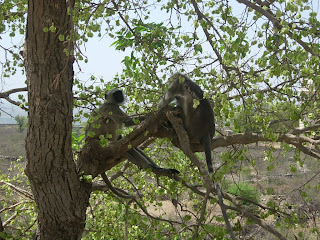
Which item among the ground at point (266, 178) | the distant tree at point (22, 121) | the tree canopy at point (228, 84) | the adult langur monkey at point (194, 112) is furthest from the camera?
the ground at point (266, 178)

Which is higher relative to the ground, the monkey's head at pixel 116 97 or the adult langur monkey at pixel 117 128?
the monkey's head at pixel 116 97

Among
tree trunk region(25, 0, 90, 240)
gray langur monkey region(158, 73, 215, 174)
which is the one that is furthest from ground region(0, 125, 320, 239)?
tree trunk region(25, 0, 90, 240)

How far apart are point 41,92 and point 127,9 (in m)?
1.03

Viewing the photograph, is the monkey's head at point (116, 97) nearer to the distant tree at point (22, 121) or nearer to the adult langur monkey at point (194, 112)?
the adult langur monkey at point (194, 112)

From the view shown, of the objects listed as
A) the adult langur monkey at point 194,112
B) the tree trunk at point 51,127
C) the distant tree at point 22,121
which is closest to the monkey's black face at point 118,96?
the adult langur monkey at point 194,112

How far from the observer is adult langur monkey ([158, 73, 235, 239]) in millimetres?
3747

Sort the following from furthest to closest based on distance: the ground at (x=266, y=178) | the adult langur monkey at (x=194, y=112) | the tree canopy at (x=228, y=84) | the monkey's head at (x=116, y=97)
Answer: the ground at (x=266, y=178) → the monkey's head at (x=116, y=97) → the adult langur monkey at (x=194, y=112) → the tree canopy at (x=228, y=84)

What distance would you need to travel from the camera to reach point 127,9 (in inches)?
118

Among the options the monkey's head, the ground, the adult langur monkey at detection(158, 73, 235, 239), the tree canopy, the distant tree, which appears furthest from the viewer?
the ground

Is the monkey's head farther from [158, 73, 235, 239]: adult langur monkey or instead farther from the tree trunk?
the tree trunk

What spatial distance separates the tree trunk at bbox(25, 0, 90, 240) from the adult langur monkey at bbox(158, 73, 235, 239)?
1065 millimetres

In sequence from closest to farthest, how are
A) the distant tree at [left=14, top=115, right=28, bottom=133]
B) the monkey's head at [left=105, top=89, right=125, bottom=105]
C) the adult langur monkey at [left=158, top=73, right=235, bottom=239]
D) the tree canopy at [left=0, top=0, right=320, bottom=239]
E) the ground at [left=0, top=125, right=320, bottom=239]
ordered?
the tree canopy at [left=0, top=0, right=320, bottom=239] → the adult langur monkey at [left=158, top=73, right=235, bottom=239] → the distant tree at [left=14, top=115, right=28, bottom=133] → the monkey's head at [left=105, top=89, right=125, bottom=105] → the ground at [left=0, top=125, right=320, bottom=239]

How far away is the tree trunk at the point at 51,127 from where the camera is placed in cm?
309

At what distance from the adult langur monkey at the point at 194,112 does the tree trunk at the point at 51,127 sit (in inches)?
41.9
